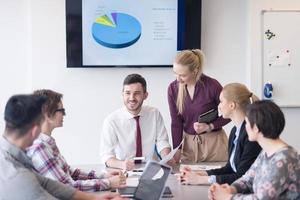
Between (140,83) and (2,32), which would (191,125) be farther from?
(2,32)

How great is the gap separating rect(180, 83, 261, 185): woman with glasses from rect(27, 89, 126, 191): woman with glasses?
0.42 metres

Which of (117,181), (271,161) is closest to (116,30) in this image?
(117,181)

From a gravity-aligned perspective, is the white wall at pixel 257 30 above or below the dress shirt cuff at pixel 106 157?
above

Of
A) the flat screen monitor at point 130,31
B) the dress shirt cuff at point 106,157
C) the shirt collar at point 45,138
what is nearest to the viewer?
the shirt collar at point 45,138

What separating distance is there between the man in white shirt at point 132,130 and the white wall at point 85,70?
1329 mm

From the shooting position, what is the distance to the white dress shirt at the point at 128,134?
307cm

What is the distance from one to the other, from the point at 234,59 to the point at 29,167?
3121mm

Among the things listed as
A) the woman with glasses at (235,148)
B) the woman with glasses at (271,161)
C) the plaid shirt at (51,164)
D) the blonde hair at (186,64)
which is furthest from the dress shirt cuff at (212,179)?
the blonde hair at (186,64)

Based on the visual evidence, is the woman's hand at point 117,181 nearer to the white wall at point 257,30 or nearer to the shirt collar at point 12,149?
the shirt collar at point 12,149

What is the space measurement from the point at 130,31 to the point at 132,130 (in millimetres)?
1522

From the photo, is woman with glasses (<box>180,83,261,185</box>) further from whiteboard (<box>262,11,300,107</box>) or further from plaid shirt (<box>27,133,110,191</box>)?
whiteboard (<box>262,11,300,107</box>)

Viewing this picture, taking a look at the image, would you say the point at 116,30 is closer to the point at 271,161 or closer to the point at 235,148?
the point at 235,148

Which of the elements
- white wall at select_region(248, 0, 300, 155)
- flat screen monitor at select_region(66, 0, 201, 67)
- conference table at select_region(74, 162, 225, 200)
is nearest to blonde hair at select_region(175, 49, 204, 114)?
conference table at select_region(74, 162, 225, 200)

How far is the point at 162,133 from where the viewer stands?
10.5 feet
